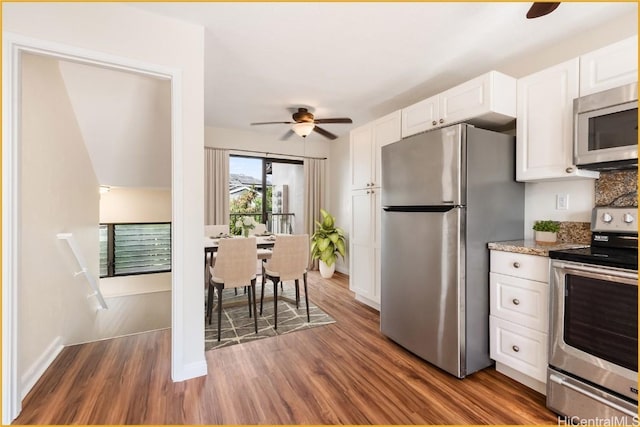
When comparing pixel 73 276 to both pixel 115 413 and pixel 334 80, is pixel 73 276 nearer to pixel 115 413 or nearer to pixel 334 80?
pixel 115 413

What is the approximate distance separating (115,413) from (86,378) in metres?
0.57

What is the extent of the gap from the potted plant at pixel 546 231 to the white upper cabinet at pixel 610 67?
35.3 inches

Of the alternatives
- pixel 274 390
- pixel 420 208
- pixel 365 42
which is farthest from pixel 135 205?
pixel 420 208

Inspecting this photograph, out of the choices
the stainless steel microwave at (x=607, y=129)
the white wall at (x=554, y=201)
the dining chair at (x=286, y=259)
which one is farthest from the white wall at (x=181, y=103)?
the white wall at (x=554, y=201)

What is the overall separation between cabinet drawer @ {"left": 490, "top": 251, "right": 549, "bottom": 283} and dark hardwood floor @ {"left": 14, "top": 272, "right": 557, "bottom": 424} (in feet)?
2.55

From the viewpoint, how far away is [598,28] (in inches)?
81.7

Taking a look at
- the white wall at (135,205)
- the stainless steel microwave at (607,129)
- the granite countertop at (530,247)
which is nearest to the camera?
the stainless steel microwave at (607,129)

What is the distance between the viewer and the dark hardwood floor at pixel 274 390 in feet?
5.42

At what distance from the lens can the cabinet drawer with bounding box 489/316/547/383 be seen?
182 centimetres

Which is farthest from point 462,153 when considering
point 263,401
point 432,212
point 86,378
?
point 86,378

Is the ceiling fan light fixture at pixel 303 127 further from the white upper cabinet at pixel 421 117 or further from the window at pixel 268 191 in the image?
the window at pixel 268 191

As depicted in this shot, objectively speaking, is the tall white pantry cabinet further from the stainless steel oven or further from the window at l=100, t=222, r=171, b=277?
the window at l=100, t=222, r=171, b=277

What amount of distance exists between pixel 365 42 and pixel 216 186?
340cm

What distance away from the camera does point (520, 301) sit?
1.93 m
